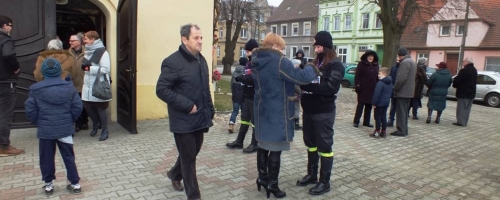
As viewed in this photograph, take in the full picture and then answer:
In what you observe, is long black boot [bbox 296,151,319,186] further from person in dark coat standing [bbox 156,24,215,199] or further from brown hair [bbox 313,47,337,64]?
person in dark coat standing [bbox 156,24,215,199]

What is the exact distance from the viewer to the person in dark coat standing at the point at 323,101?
3863 mm

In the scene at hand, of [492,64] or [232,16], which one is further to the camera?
[232,16]

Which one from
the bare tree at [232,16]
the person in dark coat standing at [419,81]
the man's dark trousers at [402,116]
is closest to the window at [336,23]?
the bare tree at [232,16]

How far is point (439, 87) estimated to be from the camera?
9.15 meters

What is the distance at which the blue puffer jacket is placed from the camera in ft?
11.9

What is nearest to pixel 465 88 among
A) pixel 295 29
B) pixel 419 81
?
pixel 419 81

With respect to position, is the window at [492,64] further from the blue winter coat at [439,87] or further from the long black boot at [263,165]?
the long black boot at [263,165]

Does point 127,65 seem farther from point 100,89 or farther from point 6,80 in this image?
point 6,80

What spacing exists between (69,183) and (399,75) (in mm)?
6346

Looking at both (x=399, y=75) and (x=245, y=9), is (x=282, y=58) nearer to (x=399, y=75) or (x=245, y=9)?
(x=399, y=75)

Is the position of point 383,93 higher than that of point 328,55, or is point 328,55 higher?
point 328,55

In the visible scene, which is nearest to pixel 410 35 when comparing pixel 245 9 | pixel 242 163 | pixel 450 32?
pixel 450 32

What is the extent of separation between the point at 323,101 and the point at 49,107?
2.86 metres

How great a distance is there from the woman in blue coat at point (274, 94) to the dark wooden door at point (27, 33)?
4953 mm
